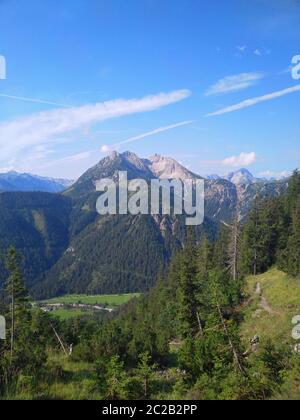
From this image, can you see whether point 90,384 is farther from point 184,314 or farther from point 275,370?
point 184,314

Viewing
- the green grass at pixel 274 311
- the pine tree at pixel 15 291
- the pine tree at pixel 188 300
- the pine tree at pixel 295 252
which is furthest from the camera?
the pine tree at pixel 295 252

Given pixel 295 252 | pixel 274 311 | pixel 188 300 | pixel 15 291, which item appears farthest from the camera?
pixel 295 252

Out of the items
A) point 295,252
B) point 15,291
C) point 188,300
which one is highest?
point 15,291

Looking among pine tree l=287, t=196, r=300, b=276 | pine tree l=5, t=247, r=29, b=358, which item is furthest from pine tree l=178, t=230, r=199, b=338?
pine tree l=287, t=196, r=300, b=276

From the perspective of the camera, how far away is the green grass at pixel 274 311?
110ft

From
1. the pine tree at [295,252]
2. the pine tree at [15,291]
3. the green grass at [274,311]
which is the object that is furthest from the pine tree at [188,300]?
the pine tree at [295,252]

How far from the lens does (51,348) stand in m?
22.1

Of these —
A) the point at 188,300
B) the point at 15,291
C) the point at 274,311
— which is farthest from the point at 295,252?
the point at 15,291

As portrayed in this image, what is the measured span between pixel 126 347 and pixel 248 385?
1213 centimetres

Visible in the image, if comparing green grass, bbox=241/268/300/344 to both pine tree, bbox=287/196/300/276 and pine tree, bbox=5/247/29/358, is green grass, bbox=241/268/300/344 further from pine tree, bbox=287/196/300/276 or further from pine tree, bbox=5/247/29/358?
pine tree, bbox=5/247/29/358

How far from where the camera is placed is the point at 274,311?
3972 centimetres

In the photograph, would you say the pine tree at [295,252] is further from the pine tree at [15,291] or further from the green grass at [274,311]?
the pine tree at [15,291]

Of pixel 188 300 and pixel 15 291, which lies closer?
pixel 15 291

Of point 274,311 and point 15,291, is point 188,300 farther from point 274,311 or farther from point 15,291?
point 15,291
